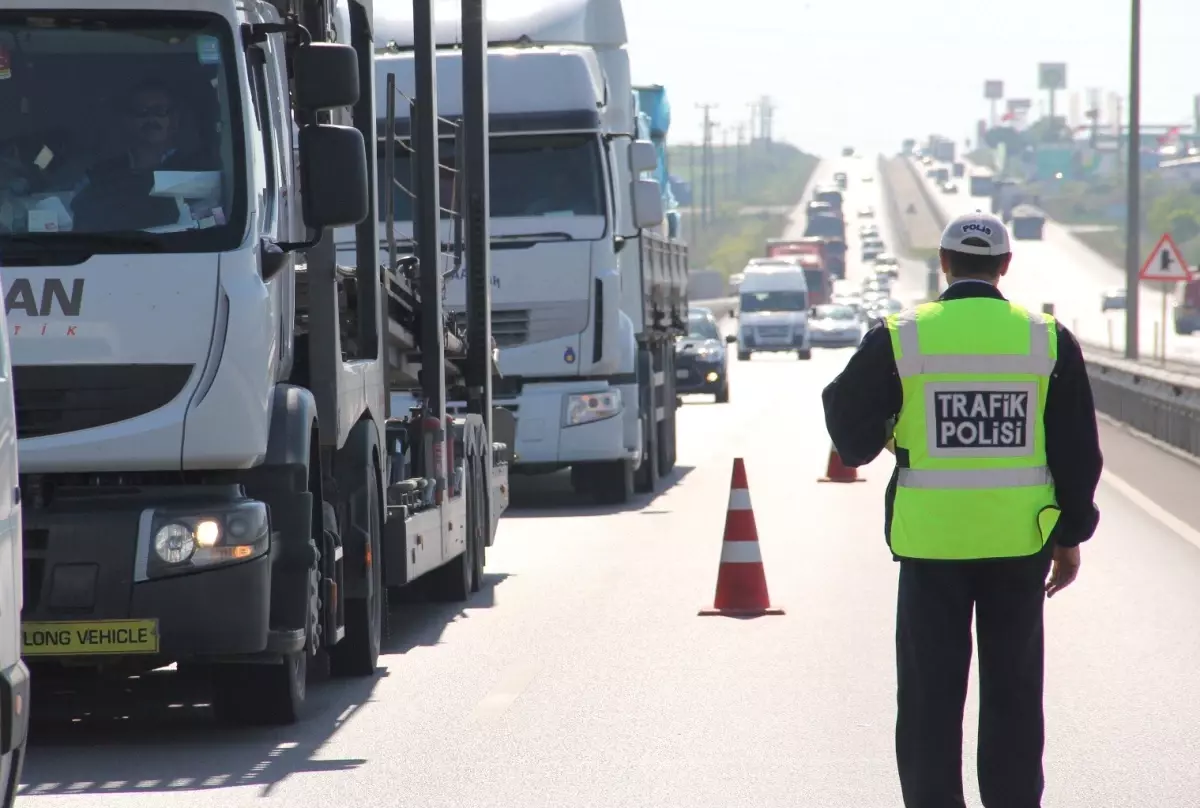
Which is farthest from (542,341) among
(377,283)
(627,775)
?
(627,775)

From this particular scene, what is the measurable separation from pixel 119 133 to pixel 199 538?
1.45m

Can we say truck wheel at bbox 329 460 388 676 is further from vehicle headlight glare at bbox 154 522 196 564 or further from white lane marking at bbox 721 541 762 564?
white lane marking at bbox 721 541 762 564

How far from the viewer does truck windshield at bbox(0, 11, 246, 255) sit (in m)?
7.88

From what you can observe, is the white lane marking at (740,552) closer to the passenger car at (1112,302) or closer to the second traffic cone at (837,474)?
the second traffic cone at (837,474)

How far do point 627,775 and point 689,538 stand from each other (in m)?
8.69

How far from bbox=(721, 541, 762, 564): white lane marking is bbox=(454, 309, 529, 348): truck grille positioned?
6437 mm

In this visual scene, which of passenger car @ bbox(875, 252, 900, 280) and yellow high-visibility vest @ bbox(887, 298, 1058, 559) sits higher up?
yellow high-visibility vest @ bbox(887, 298, 1058, 559)

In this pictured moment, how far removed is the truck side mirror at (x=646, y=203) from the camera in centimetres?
1839

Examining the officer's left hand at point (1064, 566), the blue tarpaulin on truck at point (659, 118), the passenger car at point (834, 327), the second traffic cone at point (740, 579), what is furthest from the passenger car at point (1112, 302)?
the officer's left hand at point (1064, 566)

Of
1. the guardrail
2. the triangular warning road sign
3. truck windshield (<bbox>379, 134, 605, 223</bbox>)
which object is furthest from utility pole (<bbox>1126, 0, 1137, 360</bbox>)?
truck windshield (<bbox>379, 134, 605, 223</bbox>)

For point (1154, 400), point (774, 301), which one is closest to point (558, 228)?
point (1154, 400)

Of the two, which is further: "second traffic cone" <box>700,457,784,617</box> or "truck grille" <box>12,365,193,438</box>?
"second traffic cone" <box>700,457,784,617</box>

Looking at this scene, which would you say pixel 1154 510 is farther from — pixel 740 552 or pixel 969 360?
pixel 969 360

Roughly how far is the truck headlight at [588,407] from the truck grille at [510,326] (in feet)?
2.22
